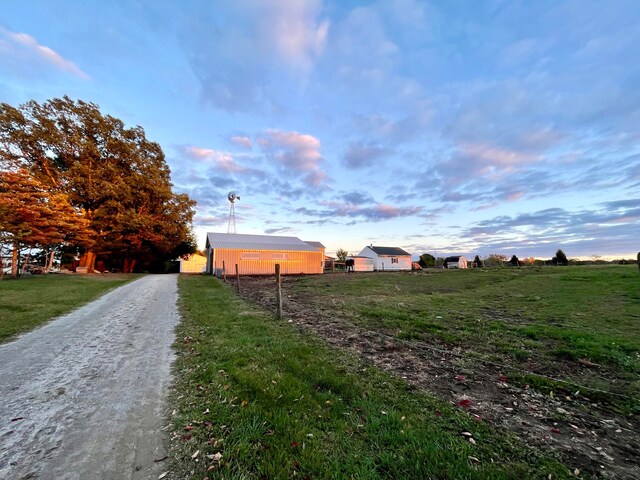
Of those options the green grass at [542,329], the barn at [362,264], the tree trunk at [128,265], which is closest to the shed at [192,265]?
the tree trunk at [128,265]

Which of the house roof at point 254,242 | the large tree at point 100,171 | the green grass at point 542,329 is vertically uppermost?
the large tree at point 100,171

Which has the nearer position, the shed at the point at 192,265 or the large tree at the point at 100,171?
the large tree at the point at 100,171

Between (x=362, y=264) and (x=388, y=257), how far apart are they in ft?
20.0

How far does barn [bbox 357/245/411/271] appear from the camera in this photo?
49781 mm

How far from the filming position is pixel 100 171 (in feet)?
88.8

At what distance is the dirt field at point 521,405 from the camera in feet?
8.54

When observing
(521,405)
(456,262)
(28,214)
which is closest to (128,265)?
(28,214)

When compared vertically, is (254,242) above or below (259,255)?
above

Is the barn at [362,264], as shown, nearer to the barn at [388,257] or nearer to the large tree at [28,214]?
the barn at [388,257]

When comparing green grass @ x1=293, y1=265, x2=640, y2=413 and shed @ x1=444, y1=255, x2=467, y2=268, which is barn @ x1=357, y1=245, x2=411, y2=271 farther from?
green grass @ x1=293, y1=265, x2=640, y2=413

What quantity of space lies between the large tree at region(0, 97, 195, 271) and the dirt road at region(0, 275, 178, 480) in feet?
77.2

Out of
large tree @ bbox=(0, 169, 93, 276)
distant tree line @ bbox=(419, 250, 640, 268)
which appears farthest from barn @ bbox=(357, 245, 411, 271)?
large tree @ bbox=(0, 169, 93, 276)

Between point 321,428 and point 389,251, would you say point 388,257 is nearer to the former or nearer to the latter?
point 389,251

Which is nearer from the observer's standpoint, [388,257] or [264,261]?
[264,261]
